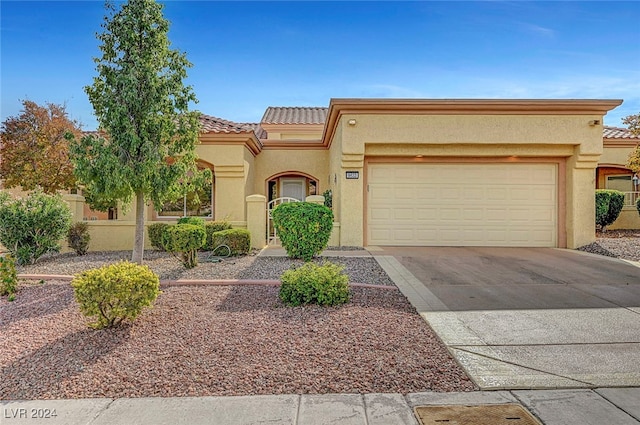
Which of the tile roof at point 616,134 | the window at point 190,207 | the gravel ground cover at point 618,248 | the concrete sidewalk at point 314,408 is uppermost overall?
the tile roof at point 616,134

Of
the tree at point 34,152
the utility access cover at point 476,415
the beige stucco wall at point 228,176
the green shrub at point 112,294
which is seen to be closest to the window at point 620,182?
the beige stucco wall at point 228,176

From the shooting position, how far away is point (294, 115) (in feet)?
74.1

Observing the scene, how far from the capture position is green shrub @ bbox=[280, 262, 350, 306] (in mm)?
5477

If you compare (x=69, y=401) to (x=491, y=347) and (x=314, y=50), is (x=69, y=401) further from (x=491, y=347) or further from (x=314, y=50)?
(x=314, y=50)

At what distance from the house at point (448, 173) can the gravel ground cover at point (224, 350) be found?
6.13 meters

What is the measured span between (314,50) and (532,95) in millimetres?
6842

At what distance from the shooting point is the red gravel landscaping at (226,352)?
3.46 meters

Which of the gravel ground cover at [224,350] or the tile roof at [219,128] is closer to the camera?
the gravel ground cover at [224,350]

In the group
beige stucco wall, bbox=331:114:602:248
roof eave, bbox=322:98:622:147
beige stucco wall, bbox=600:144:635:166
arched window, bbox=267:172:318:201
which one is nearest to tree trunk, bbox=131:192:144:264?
beige stucco wall, bbox=331:114:602:248

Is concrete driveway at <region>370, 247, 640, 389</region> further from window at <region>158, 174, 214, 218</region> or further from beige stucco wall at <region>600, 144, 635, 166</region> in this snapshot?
beige stucco wall at <region>600, 144, 635, 166</region>

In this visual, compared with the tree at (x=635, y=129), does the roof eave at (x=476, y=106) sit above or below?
above

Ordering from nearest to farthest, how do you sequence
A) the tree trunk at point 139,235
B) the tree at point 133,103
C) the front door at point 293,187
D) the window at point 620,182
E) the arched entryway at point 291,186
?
the tree at point 133,103 → the tree trunk at point 139,235 → the arched entryway at point 291,186 → the front door at point 293,187 → the window at point 620,182

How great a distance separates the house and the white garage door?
1.3 inches

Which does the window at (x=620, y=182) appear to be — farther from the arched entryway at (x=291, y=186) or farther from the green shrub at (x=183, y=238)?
the green shrub at (x=183, y=238)
